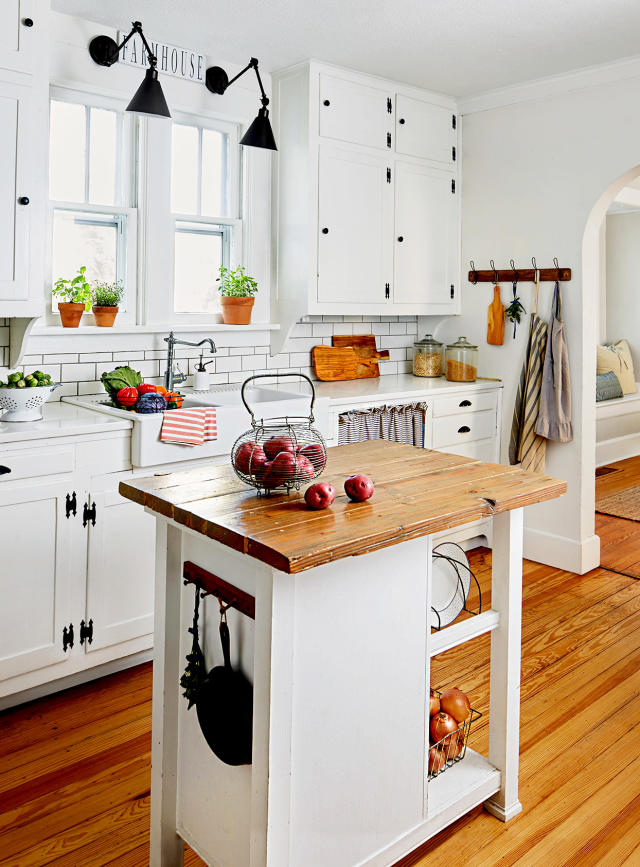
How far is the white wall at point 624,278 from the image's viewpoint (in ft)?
27.0

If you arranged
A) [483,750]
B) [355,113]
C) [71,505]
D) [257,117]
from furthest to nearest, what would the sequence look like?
[355,113] < [257,117] < [71,505] < [483,750]

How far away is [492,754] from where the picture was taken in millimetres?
2248

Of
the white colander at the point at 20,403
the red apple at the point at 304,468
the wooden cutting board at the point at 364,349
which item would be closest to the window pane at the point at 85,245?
the white colander at the point at 20,403

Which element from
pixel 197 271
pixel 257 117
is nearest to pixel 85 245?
pixel 197 271

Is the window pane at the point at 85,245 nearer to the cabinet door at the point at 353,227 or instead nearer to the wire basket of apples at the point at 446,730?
the cabinet door at the point at 353,227

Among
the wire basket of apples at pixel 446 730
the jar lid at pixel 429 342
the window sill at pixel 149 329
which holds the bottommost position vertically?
the wire basket of apples at pixel 446 730

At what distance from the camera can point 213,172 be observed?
392 cm

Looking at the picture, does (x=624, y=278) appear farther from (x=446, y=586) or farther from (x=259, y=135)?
(x=446, y=586)

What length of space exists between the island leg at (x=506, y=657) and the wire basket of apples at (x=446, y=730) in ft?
0.28

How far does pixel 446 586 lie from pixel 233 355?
2.08 metres

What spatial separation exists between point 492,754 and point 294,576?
42.2 inches

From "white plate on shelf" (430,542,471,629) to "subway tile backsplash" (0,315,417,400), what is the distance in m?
1.93

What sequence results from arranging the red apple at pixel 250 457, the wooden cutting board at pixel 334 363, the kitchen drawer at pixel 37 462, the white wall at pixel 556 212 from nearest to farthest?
the red apple at pixel 250 457, the kitchen drawer at pixel 37 462, the white wall at pixel 556 212, the wooden cutting board at pixel 334 363

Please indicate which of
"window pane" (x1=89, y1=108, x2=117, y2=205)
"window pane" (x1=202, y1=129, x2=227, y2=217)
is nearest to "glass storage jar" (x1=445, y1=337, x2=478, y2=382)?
"window pane" (x1=202, y1=129, x2=227, y2=217)
